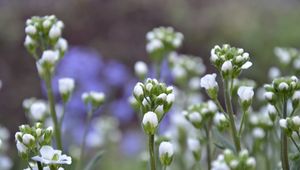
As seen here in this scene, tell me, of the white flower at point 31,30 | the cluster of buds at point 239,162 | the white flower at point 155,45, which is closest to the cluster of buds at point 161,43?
the white flower at point 155,45

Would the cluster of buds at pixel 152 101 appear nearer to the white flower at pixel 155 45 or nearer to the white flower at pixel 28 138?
the white flower at pixel 28 138

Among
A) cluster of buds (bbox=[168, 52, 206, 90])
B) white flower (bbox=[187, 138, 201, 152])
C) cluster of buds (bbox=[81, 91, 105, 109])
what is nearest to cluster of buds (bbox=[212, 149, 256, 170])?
white flower (bbox=[187, 138, 201, 152])

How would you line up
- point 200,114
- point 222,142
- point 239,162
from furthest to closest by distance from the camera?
point 200,114 → point 222,142 → point 239,162

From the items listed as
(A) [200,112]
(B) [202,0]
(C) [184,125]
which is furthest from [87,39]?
(A) [200,112]

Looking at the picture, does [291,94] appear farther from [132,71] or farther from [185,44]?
[185,44]

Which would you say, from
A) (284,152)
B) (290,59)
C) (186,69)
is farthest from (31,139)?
(186,69)

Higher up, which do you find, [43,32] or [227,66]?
[43,32]

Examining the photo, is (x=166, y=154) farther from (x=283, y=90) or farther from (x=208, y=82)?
(x=283, y=90)
